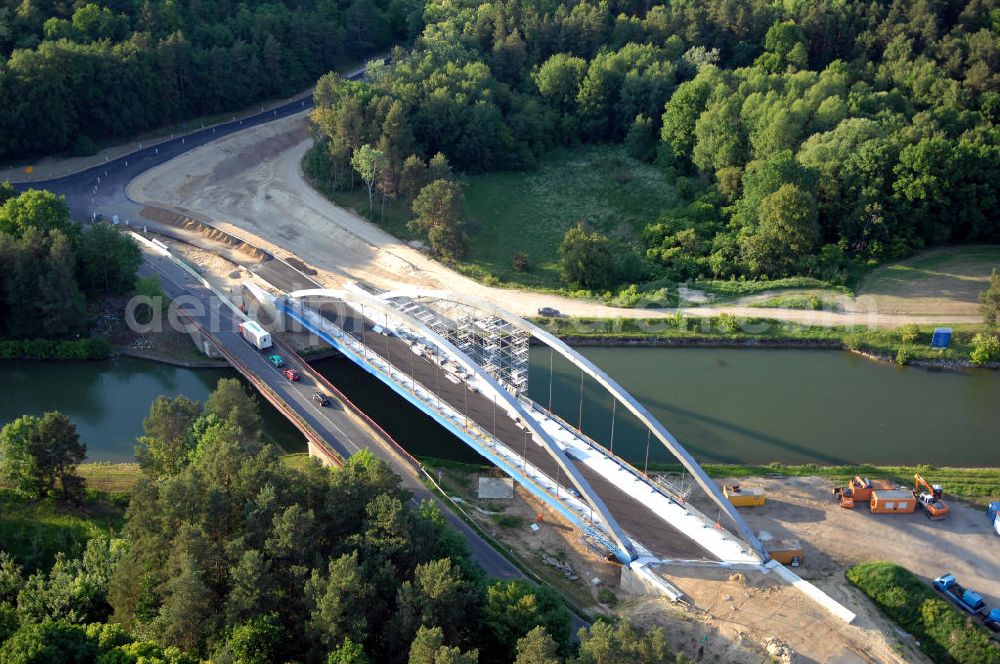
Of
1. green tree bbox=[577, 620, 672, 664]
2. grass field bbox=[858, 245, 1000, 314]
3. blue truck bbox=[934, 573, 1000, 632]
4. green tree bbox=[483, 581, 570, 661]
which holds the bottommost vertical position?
blue truck bbox=[934, 573, 1000, 632]

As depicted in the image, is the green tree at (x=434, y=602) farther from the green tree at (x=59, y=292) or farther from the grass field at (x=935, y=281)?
the grass field at (x=935, y=281)

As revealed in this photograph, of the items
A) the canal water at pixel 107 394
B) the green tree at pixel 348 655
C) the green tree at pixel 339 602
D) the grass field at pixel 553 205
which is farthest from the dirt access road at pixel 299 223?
the green tree at pixel 348 655

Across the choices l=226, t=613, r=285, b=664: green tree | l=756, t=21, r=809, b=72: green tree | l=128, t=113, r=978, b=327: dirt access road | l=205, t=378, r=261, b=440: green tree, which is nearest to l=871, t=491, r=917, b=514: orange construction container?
l=128, t=113, r=978, b=327: dirt access road

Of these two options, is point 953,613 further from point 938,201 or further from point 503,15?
point 503,15

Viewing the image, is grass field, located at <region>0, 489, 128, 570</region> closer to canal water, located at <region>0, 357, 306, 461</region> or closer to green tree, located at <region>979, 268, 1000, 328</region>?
canal water, located at <region>0, 357, 306, 461</region>

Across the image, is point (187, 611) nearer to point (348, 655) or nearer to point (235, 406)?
point (348, 655)

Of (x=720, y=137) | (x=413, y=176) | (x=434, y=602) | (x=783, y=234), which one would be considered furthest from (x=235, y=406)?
(x=720, y=137)
